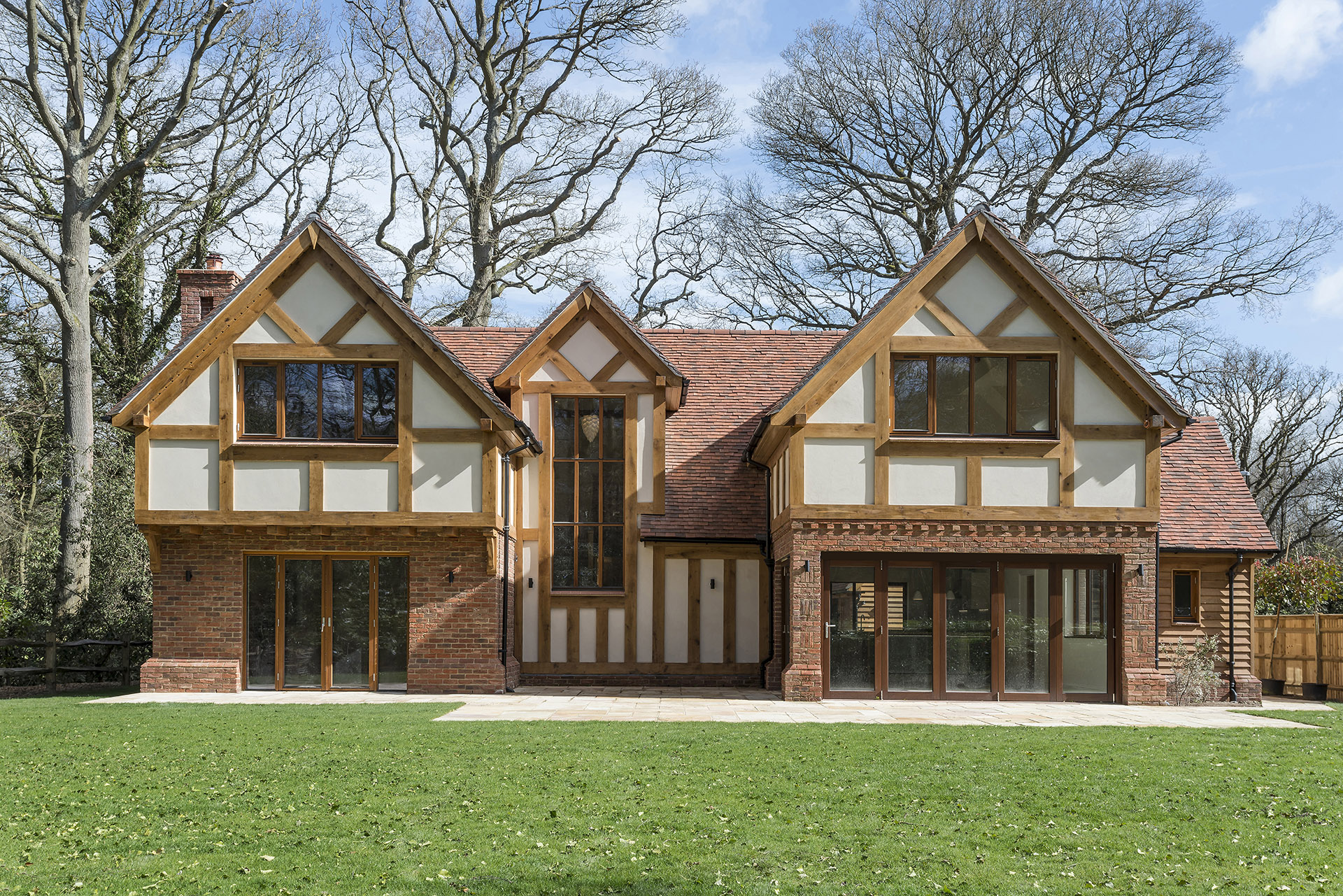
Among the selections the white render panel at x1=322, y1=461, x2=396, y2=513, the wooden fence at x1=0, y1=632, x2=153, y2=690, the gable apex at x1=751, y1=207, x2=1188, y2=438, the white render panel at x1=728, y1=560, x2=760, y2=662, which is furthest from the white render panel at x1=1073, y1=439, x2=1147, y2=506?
the wooden fence at x1=0, y1=632, x2=153, y2=690

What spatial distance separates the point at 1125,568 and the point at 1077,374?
9.69 feet

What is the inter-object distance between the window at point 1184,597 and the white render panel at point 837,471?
631 cm

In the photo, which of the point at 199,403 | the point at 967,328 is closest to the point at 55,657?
the point at 199,403

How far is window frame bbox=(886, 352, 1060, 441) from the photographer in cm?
1678

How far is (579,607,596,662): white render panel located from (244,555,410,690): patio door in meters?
3.18

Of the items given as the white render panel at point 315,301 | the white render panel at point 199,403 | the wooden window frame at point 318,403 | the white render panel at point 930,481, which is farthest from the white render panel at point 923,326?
the white render panel at point 199,403

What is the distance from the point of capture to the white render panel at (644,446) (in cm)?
1972

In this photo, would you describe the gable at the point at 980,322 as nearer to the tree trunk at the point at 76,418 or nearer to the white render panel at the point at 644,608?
the white render panel at the point at 644,608

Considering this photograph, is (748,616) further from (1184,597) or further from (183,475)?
(183,475)

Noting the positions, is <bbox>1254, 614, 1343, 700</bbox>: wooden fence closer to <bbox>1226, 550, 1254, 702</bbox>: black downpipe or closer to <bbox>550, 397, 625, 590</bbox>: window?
<bbox>1226, 550, 1254, 702</bbox>: black downpipe

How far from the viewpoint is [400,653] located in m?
17.4

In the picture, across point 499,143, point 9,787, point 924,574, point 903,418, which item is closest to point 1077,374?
point 903,418

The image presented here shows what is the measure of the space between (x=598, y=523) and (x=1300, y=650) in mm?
13506

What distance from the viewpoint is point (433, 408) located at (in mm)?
17109
